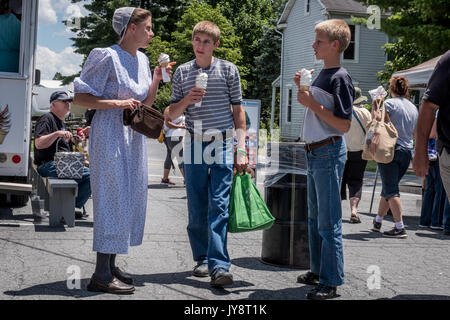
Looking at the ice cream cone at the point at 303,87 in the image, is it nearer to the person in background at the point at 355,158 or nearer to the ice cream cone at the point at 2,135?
the person in background at the point at 355,158

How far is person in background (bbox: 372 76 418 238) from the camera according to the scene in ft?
26.6

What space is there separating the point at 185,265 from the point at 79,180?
115 inches

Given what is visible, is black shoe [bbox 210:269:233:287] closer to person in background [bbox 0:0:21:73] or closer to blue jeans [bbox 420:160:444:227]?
blue jeans [bbox 420:160:444:227]

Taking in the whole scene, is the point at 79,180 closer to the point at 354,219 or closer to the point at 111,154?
the point at 111,154

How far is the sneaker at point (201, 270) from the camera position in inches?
211

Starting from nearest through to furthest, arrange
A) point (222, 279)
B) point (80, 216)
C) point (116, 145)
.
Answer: point (116, 145) → point (222, 279) → point (80, 216)

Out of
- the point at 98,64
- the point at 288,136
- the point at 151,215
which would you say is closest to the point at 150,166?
the point at 151,215

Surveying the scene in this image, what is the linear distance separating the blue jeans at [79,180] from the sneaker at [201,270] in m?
3.33

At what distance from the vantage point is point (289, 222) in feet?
19.5

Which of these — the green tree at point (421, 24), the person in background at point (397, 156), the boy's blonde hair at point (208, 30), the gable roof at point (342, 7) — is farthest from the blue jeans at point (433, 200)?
the gable roof at point (342, 7)

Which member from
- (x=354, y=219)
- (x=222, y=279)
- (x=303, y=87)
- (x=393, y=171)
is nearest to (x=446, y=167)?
Result: (x=303, y=87)

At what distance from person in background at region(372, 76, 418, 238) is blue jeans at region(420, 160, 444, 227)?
1.14 m

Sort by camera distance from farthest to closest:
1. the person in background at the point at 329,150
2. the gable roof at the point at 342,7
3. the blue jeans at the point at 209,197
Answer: the gable roof at the point at 342,7, the blue jeans at the point at 209,197, the person in background at the point at 329,150

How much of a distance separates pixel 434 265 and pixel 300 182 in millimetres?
1705
